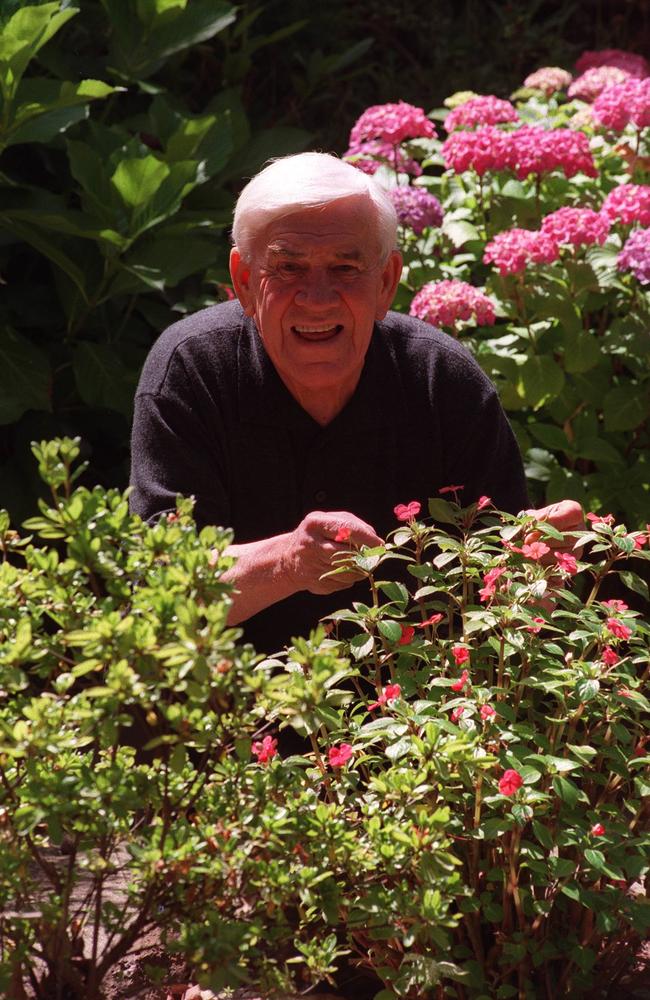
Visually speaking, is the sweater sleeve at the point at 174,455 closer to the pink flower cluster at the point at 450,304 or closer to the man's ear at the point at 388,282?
the man's ear at the point at 388,282

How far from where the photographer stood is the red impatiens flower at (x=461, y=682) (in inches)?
79.6

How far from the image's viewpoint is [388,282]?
9.40ft

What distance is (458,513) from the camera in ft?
7.72

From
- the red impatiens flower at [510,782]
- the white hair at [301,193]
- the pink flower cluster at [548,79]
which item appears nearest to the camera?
the red impatiens flower at [510,782]

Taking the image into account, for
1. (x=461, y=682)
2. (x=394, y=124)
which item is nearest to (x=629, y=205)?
(x=394, y=124)

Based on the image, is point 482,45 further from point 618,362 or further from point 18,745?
point 18,745

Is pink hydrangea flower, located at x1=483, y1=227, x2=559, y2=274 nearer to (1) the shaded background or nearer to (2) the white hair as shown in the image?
(1) the shaded background

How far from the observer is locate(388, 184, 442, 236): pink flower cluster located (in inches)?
153

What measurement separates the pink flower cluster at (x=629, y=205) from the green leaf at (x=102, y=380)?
1.45 metres

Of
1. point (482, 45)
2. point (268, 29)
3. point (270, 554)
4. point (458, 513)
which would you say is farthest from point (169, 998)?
point (482, 45)

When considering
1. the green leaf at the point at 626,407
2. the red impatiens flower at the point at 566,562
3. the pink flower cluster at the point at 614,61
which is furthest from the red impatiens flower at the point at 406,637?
the pink flower cluster at the point at 614,61

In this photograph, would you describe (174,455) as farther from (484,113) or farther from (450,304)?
(484,113)

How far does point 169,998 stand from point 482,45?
5849 millimetres

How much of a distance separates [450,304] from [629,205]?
630mm
